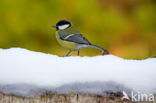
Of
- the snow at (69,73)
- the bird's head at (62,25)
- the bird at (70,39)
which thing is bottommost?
the snow at (69,73)

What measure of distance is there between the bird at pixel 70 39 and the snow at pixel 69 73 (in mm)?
97

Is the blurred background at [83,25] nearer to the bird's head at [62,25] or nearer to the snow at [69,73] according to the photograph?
the bird's head at [62,25]

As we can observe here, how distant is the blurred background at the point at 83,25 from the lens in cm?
209

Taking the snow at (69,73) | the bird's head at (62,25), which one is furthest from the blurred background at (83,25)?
the snow at (69,73)

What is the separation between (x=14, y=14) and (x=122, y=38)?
434 millimetres

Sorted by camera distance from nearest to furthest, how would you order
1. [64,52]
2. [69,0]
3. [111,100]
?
[111,100] → [64,52] → [69,0]

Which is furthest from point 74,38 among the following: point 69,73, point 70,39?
point 69,73

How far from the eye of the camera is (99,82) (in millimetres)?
1876

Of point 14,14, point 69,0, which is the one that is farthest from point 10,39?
point 69,0

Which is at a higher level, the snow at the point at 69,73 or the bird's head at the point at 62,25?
the bird's head at the point at 62,25

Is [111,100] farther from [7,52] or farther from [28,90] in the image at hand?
[7,52]

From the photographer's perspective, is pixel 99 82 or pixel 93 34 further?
pixel 93 34

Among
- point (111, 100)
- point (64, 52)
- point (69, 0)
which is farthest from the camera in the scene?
point (69, 0)

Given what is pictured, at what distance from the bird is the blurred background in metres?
0.03
